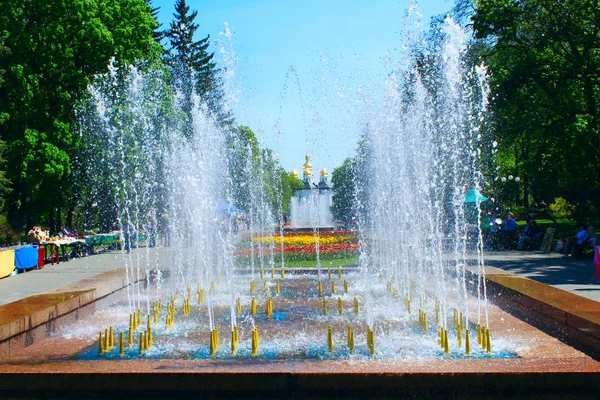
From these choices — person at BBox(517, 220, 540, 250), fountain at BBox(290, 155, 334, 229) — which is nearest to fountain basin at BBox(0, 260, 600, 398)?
person at BBox(517, 220, 540, 250)

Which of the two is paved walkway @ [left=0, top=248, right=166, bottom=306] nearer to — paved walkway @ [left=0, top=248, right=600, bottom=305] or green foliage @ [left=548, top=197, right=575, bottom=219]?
paved walkway @ [left=0, top=248, right=600, bottom=305]

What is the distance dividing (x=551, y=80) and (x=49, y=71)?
17.0 metres

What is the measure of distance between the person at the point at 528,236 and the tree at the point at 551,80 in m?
1.99

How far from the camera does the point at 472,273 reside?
33.9 feet

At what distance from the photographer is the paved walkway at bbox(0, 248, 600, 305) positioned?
1106 centimetres

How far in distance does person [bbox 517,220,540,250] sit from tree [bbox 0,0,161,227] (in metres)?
15.4

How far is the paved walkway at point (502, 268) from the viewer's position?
11062 mm

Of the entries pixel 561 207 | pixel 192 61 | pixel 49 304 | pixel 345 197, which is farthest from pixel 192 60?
pixel 49 304

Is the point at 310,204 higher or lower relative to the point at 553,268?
higher

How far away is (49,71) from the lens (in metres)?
22.9

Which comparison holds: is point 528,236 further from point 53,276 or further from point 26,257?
point 26,257

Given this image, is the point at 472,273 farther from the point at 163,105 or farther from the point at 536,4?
the point at 163,105

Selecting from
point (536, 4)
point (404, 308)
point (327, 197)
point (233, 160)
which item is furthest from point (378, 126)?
point (327, 197)
